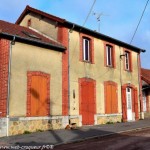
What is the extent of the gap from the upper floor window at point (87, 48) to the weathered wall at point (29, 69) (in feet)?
7.14

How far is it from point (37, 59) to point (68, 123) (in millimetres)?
4263

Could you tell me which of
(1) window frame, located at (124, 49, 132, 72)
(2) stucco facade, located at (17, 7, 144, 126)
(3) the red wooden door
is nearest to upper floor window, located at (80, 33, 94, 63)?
(2) stucco facade, located at (17, 7, 144, 126)

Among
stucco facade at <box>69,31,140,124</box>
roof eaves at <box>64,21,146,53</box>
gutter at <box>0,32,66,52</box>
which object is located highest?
roof eaves at <box>64,21,146,53</box>

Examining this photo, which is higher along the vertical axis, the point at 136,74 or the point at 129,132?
the point at 136,74

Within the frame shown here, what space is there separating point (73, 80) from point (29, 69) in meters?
3.40

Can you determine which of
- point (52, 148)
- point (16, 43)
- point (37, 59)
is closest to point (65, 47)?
point (37, 59)

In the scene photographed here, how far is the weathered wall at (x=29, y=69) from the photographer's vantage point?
15.7m

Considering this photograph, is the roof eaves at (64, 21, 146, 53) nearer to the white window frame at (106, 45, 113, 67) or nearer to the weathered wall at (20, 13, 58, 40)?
the white window frame at (106, 45, 113, 67)

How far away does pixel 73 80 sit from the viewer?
18969 millimetres

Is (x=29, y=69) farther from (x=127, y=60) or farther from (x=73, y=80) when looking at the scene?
(x=127, y=60)

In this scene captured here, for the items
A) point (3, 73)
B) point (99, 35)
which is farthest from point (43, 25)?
point (3, 73)

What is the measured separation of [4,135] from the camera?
14.9 meters

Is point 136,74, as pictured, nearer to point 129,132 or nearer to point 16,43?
point 129,132

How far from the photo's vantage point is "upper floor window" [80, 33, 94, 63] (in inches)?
790
